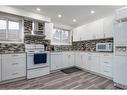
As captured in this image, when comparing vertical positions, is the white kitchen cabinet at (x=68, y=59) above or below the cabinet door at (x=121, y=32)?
below

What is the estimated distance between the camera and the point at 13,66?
309 cm

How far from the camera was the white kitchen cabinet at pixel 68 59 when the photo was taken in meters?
4.70

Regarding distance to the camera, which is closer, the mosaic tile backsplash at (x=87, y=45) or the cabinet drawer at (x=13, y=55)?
the cabinet drawer at (x=13, y=55)

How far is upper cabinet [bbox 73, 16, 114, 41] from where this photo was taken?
364 centimetres

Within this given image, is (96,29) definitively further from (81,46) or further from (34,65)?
(34,65)

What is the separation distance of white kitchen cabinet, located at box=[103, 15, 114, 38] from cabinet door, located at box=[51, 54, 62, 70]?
6.72 feet

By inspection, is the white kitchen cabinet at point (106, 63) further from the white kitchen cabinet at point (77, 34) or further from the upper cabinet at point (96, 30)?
the white kitchen cabinet at point (77, 34)

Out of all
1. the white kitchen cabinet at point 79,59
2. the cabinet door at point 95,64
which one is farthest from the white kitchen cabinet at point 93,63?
the white kitchen cabinet at point 79,59

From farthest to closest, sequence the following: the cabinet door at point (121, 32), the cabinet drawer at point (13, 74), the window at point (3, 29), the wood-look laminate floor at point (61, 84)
Result: the window at point (3, 29) → the cabinet drawer at point (13, 74) → the wood-look laminate floor at point (61, 84) → the cabinet door at point (121, 32)

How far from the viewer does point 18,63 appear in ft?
10.5

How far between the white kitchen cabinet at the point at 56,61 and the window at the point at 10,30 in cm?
144

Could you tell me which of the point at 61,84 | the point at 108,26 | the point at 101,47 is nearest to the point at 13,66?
the point at 61,84

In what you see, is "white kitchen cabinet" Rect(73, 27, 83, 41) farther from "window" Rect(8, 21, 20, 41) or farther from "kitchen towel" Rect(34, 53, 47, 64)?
"window" Rect(8, 21, 20, 41)

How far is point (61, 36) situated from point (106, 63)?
2863mm
